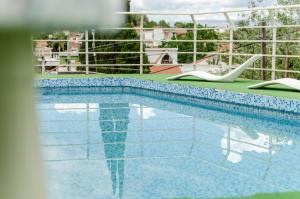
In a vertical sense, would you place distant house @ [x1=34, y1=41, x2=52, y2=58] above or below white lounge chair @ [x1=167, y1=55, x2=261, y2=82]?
above

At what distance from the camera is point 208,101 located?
724 centimetres

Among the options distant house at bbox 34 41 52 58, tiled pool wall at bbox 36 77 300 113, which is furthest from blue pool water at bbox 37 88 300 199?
distant house at bbox 34 41 52 58

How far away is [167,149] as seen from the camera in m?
4.34

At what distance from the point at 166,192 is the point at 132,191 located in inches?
8.0

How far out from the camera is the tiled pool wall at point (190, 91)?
5.94 metres

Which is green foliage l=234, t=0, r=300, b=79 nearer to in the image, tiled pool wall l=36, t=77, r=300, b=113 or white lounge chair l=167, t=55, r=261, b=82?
tiled pool wall l=36, t=77, r=300, b=113

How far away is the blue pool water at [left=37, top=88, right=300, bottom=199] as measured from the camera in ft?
10.2

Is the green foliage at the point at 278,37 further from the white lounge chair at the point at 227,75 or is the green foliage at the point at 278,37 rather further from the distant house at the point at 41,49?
the distant house at the point at 41,49

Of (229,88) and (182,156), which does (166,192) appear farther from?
(229,88)

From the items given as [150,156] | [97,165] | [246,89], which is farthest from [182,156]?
[246,89]

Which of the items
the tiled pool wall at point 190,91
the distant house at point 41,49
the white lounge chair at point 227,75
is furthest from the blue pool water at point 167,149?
the distant house at point 41,49

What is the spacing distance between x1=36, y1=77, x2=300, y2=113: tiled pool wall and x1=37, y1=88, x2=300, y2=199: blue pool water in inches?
5.6

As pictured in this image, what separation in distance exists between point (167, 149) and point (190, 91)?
3.24 m

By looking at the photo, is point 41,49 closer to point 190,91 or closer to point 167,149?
point 167,149
